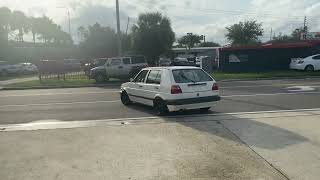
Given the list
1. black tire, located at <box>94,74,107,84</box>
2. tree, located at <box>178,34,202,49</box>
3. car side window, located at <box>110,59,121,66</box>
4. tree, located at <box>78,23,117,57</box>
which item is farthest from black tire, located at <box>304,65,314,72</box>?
tree, located at <box>178,34,202,49</box>

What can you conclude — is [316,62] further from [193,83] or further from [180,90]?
[180,90]

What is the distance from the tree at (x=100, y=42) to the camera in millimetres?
65562

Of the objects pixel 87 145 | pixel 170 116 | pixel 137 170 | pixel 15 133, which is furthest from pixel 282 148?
pixel 15 133

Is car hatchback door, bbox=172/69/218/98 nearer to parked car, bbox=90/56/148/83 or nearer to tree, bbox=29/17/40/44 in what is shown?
parked car, bbox=90/56/148/83

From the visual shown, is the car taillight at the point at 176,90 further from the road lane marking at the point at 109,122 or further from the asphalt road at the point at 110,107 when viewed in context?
the asphalt road at the point at 110,107

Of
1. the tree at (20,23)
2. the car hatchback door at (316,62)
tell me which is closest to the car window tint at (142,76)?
the car hatchback door at (316,62)

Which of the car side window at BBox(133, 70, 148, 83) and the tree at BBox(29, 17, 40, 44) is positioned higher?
the tree at BBox(29, 17, 40, 44)

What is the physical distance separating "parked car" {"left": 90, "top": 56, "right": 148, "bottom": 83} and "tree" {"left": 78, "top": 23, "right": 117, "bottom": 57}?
3632cm

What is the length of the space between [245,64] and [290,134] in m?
28.8

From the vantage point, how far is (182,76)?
12297mm

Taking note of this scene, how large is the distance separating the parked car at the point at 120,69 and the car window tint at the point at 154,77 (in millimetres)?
15579

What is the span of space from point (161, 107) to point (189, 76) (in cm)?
118

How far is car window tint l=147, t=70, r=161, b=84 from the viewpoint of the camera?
12.7m

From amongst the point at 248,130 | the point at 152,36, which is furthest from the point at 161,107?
the point at 152,36
